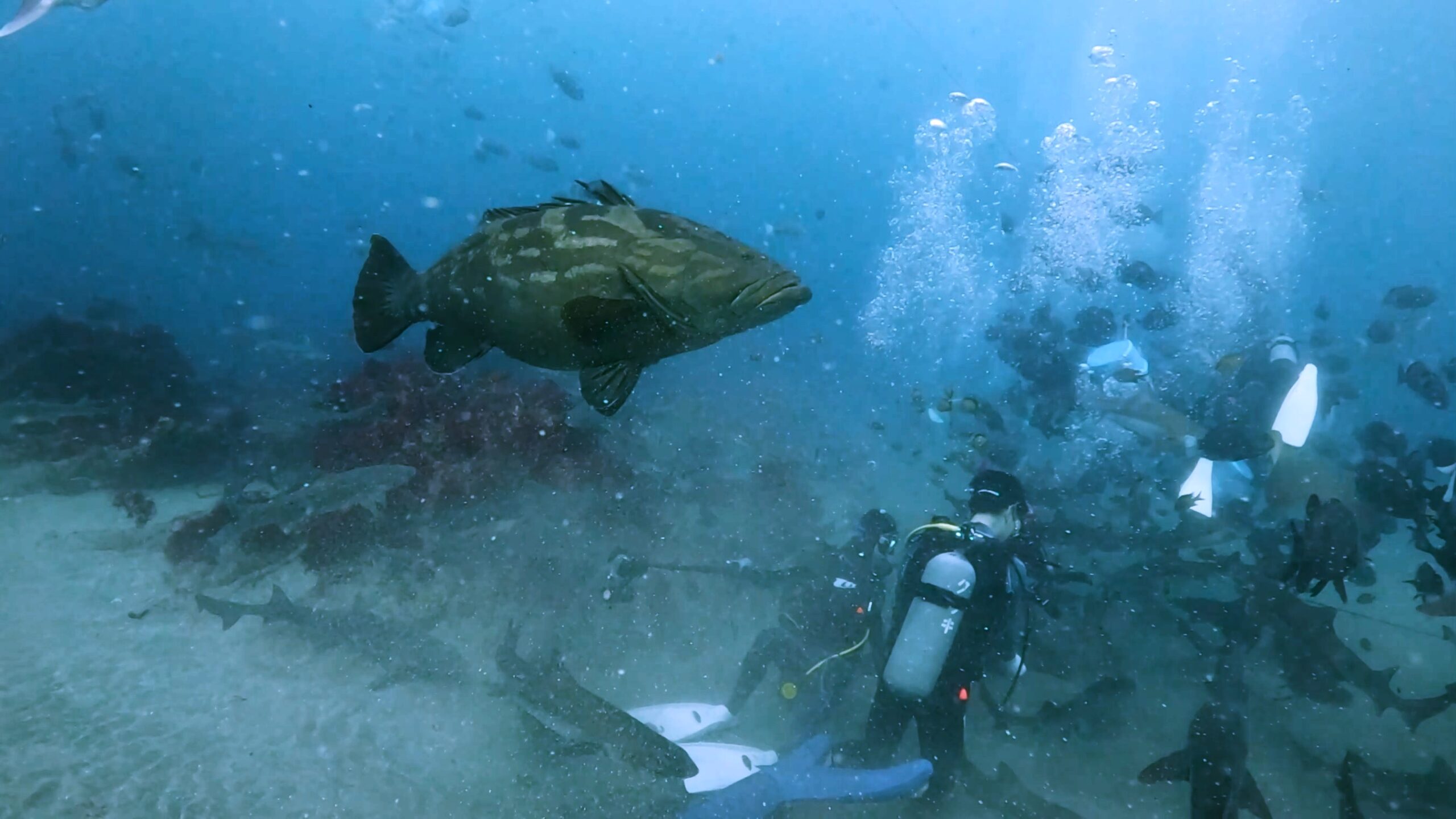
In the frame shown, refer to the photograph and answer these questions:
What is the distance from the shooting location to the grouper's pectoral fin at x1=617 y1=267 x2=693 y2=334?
244cm

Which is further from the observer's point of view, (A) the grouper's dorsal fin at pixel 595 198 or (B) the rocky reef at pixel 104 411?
(B) the rocky reef at pixel 104 411

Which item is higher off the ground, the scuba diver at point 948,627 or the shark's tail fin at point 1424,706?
the shark's tail fin at point 1424,706

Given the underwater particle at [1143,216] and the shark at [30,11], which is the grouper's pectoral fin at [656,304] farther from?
the underwater particle at [1143,216]

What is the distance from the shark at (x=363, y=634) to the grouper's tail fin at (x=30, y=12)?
9939mm

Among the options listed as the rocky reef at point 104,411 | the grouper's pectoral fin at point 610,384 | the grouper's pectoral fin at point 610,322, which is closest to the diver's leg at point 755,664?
the grouper's pectoral fin at point 610,384

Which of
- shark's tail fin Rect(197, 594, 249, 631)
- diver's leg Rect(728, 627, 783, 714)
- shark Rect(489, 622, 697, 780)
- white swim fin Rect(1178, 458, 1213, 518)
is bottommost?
shark's tail fin Rect(197, 594, 249, 631)

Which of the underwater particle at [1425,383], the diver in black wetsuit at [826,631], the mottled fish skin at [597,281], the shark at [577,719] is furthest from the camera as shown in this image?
the underwater particle at [1425,383]

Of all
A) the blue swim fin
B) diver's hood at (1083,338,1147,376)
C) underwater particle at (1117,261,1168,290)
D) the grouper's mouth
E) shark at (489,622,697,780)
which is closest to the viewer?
the grouper's mouth

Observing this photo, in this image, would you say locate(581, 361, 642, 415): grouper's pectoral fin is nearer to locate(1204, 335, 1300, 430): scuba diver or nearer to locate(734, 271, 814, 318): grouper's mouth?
locate(734, 271, 814, 318): grouper's mouth

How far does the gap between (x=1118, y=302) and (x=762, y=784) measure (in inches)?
1841

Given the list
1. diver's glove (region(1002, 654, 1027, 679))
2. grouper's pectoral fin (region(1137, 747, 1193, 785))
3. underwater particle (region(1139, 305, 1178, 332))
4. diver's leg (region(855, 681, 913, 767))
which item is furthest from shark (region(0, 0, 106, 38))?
underwater particle (region(1139, 305, 1178, 332))

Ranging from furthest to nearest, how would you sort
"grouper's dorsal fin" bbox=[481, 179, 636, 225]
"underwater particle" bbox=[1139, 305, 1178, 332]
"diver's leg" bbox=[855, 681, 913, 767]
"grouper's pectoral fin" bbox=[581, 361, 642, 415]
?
1. "underwater particle" bbox=[1139, 305, 1178, 332]
2. "diver's leg" bbox=[855, 681, 913, 767]
3. "grouper's dorsal fin" bbox=[481, 179, 636, 225]
4. "grouper's pectoral fin" bbox=[581, 361, 642, 415]

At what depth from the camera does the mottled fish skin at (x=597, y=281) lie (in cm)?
241

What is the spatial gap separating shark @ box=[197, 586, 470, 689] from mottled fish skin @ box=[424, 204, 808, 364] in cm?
423
